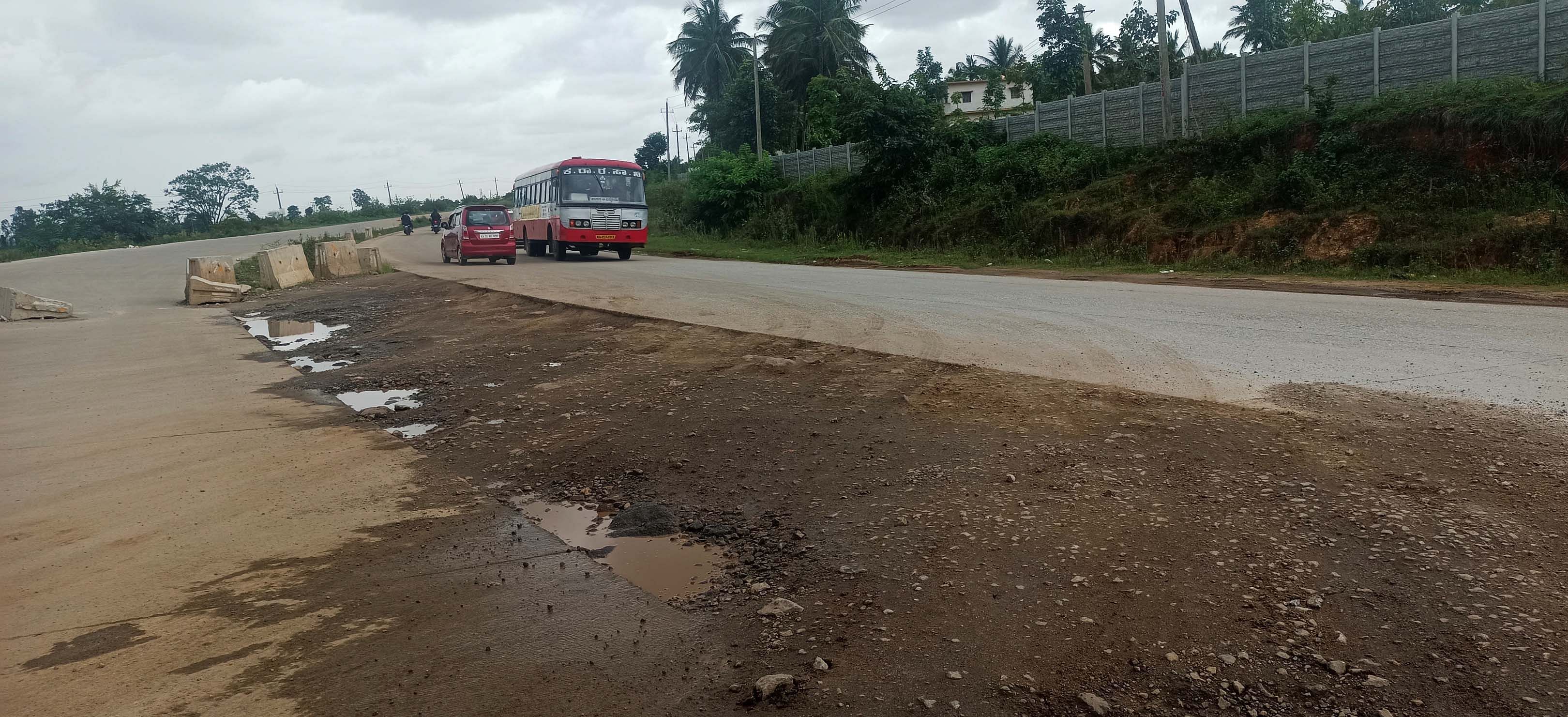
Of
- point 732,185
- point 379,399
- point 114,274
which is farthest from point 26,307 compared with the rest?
point 732,185

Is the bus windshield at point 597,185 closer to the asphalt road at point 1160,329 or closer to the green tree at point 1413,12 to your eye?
the asphalt road at point 1160,329

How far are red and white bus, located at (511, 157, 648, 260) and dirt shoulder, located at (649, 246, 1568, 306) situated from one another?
9686 mm

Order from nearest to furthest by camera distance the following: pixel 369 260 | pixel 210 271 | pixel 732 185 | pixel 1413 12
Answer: pixel 210 271 → pixel 369 260 → pixel 1413 12 → pixel 732 185

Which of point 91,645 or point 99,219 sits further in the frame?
point 99,219

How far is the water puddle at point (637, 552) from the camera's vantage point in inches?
172

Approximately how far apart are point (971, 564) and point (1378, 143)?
18.8m

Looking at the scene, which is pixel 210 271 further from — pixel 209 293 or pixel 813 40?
pixel 813 40

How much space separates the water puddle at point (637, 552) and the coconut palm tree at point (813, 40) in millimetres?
50451

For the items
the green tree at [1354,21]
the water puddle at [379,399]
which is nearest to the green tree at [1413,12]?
the green tree at [1354,21]

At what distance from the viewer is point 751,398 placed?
299 inches

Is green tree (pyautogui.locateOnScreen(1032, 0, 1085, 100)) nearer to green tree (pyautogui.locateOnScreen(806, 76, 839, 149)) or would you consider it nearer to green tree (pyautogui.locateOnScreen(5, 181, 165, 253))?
green tree (pyautogui.locateOnScreen(806, 76, 839, 149))

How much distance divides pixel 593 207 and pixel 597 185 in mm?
736

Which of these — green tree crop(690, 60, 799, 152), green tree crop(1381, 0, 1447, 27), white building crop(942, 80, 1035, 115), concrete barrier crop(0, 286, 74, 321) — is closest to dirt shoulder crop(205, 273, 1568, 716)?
concrete barrier crop(0, 286, 74, 321)

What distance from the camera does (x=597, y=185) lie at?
28484 millimetres
